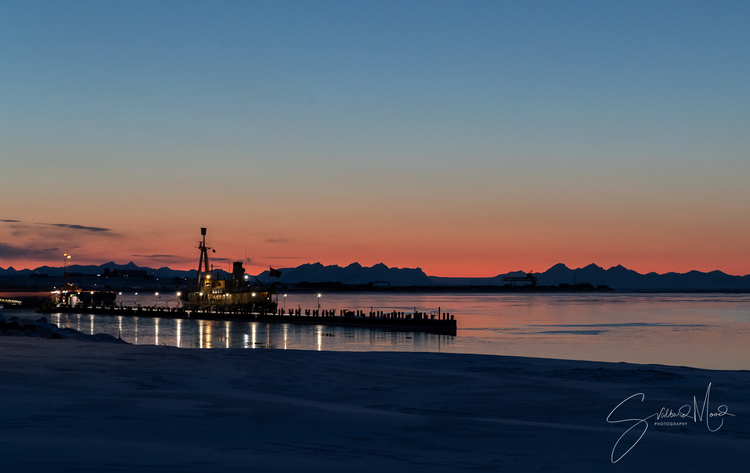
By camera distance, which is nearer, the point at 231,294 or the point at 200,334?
the point at 200,334

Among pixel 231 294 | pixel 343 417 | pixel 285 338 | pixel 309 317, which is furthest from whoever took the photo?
pixel 231 294

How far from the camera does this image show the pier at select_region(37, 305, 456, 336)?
2657 inches

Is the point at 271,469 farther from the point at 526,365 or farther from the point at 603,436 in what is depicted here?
the point at 526,365

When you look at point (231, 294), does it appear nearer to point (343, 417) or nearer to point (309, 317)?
point (309, 317)

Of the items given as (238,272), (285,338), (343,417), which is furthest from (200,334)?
(343,417)

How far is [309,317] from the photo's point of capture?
76.4 meters

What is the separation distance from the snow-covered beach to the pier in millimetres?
46294

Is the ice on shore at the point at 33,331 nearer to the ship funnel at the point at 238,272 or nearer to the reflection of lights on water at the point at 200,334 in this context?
the reflection of lights on water at the point at 200,334

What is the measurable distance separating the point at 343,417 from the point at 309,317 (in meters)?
65.3

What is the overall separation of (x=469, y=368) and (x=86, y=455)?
16671 mm

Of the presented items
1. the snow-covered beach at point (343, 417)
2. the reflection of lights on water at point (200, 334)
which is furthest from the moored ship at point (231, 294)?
the snow-covered beach at point (343, 417)

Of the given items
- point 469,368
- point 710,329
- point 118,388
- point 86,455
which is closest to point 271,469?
point 86,455

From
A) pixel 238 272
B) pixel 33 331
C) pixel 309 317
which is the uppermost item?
pixel 238 272

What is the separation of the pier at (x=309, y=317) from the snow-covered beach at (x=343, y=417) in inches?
1823
